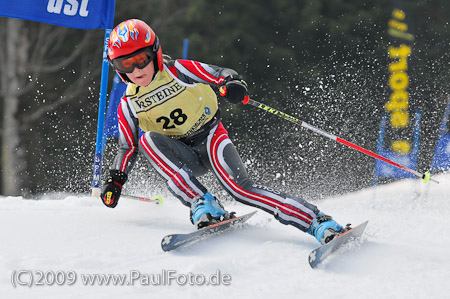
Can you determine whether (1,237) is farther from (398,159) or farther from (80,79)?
(80,79)

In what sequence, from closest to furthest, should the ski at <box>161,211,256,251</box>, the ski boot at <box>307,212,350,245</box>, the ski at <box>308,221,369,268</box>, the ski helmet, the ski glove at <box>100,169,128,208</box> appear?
the ski at <box>308,221,369,268</box> < the ski at <box>161,211,256,251</box> < the ski boot at <box>307,212,350,245</box> < the ski helmet < the ski glove at <box>100,169,128,208</box>

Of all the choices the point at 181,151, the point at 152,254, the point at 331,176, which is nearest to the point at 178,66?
the point at 181,151

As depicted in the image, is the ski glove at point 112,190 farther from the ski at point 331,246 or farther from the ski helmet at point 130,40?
the ski at point 331,246

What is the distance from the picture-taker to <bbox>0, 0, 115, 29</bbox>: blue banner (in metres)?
→ 4.09

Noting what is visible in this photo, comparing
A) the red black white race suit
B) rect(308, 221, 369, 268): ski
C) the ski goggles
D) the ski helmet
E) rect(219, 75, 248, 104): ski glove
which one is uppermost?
the ski helmet

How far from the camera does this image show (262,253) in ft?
8.14

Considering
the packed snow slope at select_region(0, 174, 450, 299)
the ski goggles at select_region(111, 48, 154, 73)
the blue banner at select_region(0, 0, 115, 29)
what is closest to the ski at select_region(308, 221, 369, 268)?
the packed snow slope at select_region(0, 174, 450, 299)

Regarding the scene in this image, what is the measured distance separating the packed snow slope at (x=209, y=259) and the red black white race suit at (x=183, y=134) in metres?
0.29

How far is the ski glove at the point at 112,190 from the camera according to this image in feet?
9.66

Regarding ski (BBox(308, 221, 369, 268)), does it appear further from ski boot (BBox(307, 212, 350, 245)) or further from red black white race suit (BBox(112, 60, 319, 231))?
red black white race suit (BBox(112, 60, 319, 231))

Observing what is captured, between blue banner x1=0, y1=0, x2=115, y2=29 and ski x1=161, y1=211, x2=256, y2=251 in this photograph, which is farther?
blue banner x1=0, y1=0, x2=115, y2=29

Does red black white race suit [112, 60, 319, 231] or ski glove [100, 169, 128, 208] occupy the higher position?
red black white race suit [112, 60, 319, 231]

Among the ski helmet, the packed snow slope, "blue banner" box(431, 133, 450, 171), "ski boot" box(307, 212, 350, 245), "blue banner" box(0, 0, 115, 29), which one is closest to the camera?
the packed snow slope

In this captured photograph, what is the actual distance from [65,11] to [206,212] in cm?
223
